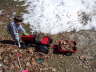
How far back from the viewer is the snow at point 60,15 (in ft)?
42.5

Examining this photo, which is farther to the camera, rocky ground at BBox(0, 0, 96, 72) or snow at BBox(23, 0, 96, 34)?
snow at BBox(23, 0, 96, 34)

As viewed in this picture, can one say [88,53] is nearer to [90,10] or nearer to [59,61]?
[59,61]

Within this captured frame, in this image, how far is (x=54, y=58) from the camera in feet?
37.7

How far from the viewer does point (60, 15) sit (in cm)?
1355

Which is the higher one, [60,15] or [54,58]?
[60,15]

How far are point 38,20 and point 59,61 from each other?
3159mm

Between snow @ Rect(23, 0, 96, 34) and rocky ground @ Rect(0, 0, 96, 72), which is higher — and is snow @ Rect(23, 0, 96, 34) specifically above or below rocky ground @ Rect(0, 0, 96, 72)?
above

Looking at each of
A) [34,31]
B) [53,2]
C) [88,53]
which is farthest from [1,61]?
[53,2]

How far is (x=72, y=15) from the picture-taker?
→ 1352 centimetres

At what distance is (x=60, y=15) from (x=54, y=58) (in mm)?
3152

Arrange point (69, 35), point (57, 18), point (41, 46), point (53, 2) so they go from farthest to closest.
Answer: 1. point (53, 2)
2. point (57, 18)
3. point (69, 35)
4. point (41, 46)

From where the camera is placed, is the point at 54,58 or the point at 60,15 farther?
the point at 60,15

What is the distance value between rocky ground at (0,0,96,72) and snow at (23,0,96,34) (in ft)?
2.21

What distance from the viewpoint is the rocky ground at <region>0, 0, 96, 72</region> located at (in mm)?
10930
